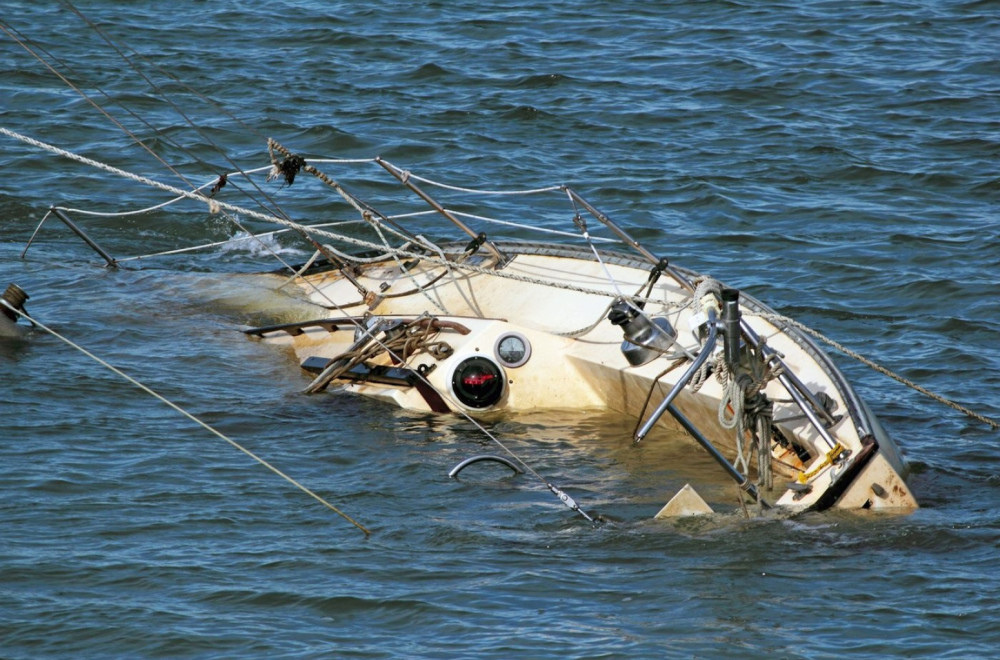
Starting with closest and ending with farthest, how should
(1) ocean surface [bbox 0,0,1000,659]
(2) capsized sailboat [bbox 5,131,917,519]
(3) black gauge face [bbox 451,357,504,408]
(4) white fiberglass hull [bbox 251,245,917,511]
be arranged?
(1) ocean surface [bbox 0,0,1000,659], (2) capsized sailboat [bbox 5,131,917,519], (4) white fiberglass hull [bbox 251,245,917,511], (3) black gauge face [bbox 451,357,504,408]

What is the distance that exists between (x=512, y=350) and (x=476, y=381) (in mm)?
345

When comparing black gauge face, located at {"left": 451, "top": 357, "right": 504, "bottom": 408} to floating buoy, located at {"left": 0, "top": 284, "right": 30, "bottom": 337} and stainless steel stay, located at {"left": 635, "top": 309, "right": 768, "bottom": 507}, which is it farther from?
floating buoy, located at {"left": 0, "top": 284, "right": 30, "bottom": 337}

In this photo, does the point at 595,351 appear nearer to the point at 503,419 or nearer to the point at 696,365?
the point at 503,419

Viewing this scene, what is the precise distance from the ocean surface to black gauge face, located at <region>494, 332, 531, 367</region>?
0.42 metres

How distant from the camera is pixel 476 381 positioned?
8.91 meters

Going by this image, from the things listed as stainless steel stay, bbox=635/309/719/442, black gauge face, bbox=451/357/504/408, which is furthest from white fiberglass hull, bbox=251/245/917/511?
stainless steel stay, bbox=635/309/719/442

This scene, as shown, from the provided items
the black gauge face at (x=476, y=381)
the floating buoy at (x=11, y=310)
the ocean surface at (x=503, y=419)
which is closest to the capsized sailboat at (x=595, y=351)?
the black gauge face at (x=476, y=381)

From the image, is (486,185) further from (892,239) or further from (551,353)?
(551,353)

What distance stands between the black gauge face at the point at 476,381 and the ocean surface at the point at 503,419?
295mm

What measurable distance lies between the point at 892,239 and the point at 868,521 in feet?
21.1

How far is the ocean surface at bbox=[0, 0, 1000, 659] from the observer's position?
621 cm

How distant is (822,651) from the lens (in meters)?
5.84

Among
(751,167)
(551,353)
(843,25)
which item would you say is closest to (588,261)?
(551,353)

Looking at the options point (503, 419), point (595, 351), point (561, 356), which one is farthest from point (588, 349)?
point (503, 419)
